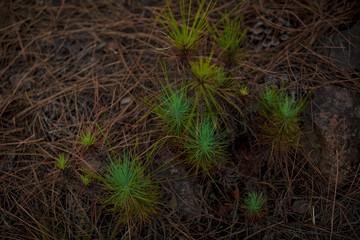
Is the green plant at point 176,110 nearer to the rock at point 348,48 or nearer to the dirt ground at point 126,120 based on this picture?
the dirt ground at point 126,120

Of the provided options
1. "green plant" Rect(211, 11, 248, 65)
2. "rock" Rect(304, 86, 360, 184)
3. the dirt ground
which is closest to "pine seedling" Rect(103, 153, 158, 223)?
the dirt ground

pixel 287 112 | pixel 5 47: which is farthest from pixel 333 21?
pixel 5 47

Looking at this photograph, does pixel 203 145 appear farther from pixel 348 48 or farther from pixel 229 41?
pixel 348 48

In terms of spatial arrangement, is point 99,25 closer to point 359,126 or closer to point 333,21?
point 333,21

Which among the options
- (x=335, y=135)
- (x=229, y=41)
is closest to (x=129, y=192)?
(x=229, y=41)

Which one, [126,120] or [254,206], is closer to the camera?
[254,206]

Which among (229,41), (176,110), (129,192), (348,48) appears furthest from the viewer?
(348,48)

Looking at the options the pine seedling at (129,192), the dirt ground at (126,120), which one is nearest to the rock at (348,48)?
the dirt ground at (126,120)
